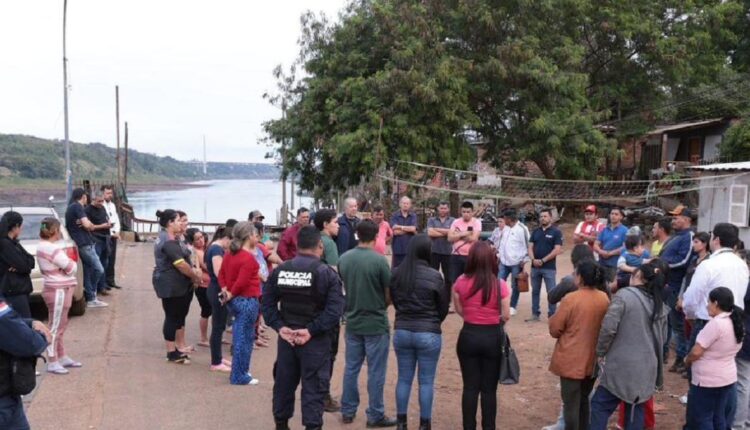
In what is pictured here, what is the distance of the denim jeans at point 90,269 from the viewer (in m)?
9.38

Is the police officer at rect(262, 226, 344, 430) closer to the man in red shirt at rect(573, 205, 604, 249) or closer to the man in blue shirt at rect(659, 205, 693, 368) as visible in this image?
the man in blue shirt at rect(659, 205, 693, 368)

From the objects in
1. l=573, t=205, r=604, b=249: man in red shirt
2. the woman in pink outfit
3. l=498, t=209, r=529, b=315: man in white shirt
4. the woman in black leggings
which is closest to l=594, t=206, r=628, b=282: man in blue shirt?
l=573, t=205, r=604, b=249: man in red shirt

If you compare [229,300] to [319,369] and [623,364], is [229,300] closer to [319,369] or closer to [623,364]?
[319,369]

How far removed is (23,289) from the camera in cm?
585

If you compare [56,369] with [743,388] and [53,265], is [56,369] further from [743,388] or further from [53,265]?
[743,388]

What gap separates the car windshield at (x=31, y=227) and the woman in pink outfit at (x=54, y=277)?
2.85 m

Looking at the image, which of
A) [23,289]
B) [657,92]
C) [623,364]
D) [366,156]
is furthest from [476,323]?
[657,92]

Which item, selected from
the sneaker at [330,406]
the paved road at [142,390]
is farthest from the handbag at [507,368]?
the sneaker at [330,406]

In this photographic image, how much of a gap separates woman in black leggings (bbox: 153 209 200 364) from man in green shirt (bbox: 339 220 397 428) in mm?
2249

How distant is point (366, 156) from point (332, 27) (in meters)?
5.67

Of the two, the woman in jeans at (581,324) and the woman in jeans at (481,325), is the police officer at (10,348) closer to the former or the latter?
the woman in jeans at (481,325)

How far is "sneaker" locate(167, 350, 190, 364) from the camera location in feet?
23.7

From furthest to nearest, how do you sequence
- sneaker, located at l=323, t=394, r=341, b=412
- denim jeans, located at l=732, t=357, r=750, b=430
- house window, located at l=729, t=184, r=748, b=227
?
house window, located at l=729, t=184, r=748, b=227 < sneaker, located at l=323, t=394, r=341, b=412 < denim jeans, located at l=732, t=357, r=750, b=430

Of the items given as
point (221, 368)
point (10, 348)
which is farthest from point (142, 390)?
point (10, 348)
